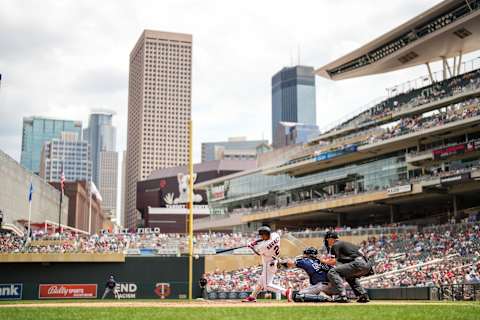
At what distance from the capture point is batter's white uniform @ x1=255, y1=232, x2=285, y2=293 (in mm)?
15719

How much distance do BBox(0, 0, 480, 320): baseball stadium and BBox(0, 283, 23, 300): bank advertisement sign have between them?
0.07 m

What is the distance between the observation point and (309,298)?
15.5m

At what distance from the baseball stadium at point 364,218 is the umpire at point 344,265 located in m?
11.6

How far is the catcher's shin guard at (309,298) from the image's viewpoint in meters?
15.4

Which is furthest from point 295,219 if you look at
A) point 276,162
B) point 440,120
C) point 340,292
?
point 340,292

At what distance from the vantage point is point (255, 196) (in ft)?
264

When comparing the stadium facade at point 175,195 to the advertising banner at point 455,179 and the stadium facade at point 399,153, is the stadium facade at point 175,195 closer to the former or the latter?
the stadium facade at point 399,153

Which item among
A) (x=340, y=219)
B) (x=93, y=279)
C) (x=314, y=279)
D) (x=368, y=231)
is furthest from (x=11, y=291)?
(x=340, y=219)

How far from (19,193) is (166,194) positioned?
209 ft

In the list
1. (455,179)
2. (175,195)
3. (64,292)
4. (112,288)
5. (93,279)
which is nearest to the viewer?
(112,288)

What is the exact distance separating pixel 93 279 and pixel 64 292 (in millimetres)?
2201

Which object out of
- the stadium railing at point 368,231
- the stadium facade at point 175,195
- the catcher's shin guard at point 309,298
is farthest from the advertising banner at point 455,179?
the stadium facade at point 175,195

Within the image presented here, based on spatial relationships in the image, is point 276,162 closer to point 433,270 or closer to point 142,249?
point 142,249

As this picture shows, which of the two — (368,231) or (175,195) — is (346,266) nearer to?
(368,231)
